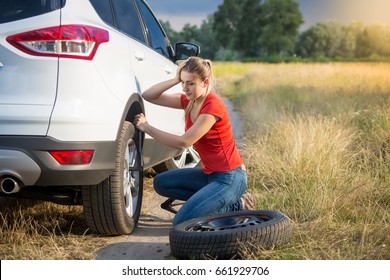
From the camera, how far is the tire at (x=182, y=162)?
6.45m

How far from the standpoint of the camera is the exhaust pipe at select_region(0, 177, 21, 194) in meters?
3.71

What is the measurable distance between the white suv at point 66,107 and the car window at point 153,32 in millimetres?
1331

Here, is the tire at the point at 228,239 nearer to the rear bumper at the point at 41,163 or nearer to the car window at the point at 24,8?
the rear bumper at the point at 41,163

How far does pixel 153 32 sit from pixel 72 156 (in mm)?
2398

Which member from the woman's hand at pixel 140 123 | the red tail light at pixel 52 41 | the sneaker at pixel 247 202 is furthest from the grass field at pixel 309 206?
the red tail light at pixel 52 41

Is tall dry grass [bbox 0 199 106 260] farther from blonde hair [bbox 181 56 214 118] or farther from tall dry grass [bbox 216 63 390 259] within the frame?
blonde hair [bbox 181 56 214 118]

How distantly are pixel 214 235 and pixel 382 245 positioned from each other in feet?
3.35

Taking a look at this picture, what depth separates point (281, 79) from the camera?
777 inches

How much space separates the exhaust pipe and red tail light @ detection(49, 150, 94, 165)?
10.7 inches

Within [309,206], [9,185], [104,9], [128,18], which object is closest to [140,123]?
[104,9]

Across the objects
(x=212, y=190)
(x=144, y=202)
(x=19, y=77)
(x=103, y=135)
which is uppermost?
(x=19, y=77)

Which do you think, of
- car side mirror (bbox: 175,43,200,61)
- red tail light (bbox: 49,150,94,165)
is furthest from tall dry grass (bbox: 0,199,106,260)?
car side mirror (bbox: 175,43,200,61)
